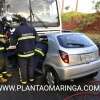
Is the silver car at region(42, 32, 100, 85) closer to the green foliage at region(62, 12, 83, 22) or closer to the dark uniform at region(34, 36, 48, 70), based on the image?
the dark uniform at region(34, 36, 48, 70)

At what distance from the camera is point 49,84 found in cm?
1014

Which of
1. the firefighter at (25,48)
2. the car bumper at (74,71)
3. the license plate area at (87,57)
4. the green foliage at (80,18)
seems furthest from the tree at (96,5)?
the car bumper at (74,71)

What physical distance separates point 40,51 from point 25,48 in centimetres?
44

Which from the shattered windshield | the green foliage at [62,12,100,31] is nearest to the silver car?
the shattered windshield

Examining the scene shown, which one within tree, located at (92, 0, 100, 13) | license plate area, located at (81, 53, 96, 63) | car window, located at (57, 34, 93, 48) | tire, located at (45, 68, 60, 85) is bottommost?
tree, located at (92, 0, 100, 13)

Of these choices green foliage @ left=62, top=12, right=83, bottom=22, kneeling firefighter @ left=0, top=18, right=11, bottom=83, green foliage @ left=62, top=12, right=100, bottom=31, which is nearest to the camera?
kneeling firefighter @ left=0, top=18, right=11, bottom=83

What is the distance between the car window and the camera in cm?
999

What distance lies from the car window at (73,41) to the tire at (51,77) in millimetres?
755

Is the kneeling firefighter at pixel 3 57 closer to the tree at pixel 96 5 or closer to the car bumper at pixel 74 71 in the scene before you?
the car bumper at pixel 74 71

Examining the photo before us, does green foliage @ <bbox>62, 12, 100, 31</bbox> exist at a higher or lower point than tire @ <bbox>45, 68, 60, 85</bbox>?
lower

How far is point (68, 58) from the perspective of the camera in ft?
31.4

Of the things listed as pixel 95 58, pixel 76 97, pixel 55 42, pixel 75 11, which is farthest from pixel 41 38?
pixel 75 11

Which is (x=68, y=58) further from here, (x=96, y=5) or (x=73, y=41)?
(x=96, y=5)

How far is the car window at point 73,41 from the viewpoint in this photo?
9.99 meters
